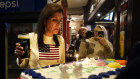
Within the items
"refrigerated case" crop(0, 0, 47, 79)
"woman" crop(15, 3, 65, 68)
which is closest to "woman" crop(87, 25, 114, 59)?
"woman" crop(15, 3, 65, 68)

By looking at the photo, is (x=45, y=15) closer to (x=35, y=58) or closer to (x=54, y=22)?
(x=54, y=22)

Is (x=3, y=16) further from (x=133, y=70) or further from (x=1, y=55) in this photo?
(x=133, y=70)

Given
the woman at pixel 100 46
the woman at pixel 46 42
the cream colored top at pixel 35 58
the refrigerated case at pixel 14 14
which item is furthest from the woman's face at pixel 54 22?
the refrigerated case at pixel 14 14

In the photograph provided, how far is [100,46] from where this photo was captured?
2.53 metres

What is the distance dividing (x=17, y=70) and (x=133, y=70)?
5.36m

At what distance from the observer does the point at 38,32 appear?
193 centimetres

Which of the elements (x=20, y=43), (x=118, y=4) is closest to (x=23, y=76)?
(x=20, y=43)

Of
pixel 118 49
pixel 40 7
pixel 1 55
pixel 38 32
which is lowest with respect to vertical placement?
pixel 1 55

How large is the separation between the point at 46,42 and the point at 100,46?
1.07 metres

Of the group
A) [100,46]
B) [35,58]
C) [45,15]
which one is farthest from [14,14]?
[100,46]

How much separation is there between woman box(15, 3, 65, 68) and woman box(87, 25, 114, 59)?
844mm

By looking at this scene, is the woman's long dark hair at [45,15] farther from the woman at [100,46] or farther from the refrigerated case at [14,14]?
the refrigerated case at [14,14]

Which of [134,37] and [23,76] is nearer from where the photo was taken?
[23,76]

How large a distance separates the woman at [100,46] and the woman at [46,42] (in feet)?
2.77
